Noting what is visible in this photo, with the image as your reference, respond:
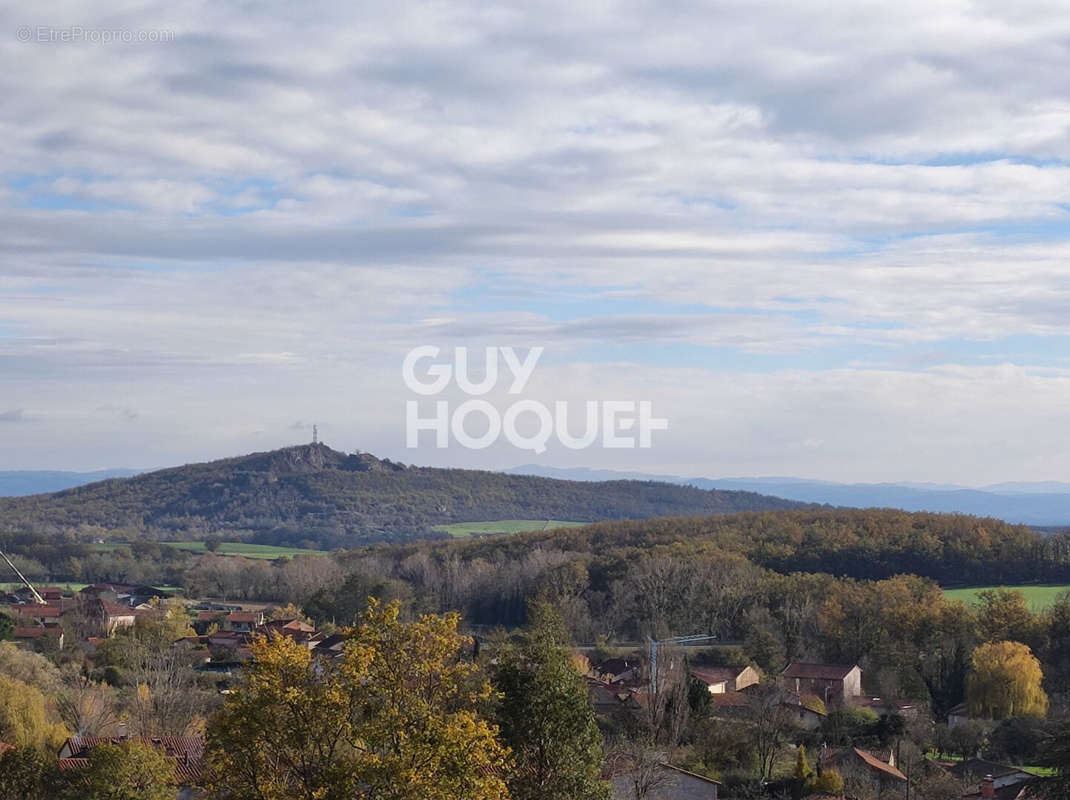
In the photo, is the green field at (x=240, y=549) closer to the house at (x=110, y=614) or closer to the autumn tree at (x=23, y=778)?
the house at (x=110, y=614)

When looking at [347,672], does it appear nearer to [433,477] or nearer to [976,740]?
[976,740]

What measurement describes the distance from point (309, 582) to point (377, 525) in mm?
83689

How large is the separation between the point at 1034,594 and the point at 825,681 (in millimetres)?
26171

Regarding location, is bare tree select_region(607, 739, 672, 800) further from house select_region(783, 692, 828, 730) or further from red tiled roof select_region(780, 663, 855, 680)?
red tiled roof select_region(780, 663, 855, 680)

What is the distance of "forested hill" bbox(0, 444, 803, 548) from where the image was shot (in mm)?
169750

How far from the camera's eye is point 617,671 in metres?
48.2

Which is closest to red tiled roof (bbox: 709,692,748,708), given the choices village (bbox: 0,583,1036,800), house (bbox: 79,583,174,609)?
village (bbox: 0,583,1036,800)

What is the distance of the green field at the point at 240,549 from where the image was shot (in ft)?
410

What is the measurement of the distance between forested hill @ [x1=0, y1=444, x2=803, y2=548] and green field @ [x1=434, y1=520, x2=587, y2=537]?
3.51 m

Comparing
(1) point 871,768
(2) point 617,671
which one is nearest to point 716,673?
(2) point 617,671

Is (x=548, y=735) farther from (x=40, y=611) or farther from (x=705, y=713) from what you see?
(x=40, y=611)

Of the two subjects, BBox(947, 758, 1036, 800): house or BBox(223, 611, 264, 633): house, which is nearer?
BBox(947, 758, 1036, 800): house

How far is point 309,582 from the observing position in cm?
8600

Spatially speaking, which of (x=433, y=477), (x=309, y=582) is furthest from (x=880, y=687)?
(x=433, y=477)
